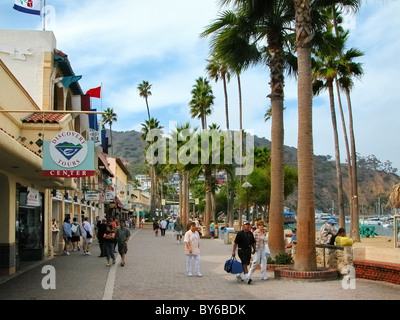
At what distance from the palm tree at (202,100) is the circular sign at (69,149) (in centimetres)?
3915

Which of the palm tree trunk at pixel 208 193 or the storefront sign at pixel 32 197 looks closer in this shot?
the storefront sign at pixel 32 197

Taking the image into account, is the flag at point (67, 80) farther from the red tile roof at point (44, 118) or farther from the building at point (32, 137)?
the red tile roof at point (44, 118)

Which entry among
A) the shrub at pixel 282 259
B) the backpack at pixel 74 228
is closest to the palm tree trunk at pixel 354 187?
the shrub at pixel 282 259

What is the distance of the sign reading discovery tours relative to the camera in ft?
40.9

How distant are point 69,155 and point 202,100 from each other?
3964 cm

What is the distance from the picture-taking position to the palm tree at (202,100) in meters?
51.7

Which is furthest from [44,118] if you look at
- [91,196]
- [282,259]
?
[91,196]

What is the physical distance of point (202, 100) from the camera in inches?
2032

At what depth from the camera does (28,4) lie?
22109 millimetres

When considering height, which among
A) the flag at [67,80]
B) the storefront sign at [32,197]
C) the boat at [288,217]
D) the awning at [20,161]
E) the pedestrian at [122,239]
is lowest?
the boat at [288,217]

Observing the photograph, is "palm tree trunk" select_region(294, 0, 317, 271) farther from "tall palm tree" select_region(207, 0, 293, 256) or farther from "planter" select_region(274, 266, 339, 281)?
"tall palm tree" select_region(207, 0, 293, 256)

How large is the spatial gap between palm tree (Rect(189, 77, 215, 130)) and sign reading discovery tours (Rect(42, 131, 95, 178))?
128ft

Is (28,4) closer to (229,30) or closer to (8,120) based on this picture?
(8,120)
